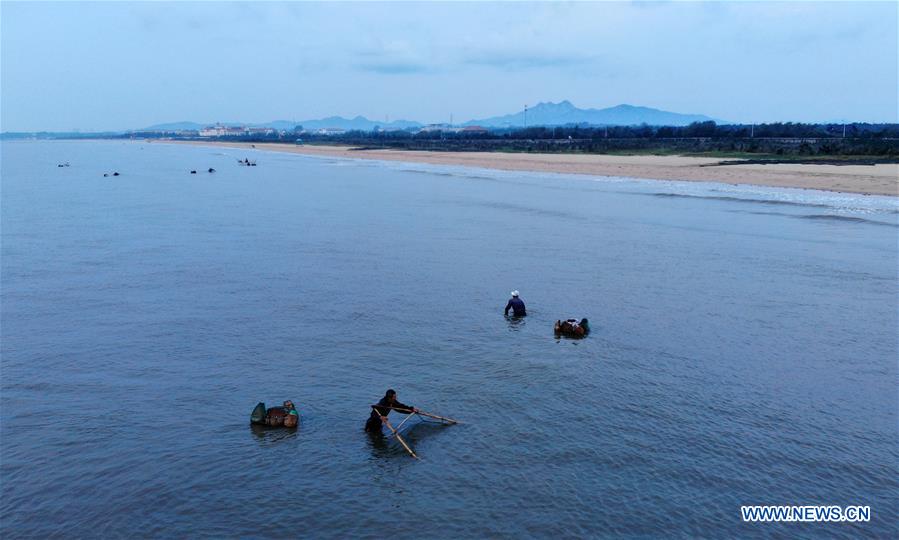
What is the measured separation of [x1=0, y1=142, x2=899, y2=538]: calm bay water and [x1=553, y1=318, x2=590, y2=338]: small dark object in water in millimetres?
546

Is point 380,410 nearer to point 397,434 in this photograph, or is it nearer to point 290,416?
point 397,434

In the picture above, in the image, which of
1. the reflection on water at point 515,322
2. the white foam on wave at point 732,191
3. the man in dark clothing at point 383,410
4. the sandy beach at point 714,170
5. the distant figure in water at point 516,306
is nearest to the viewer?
the man in dark clothing at point 383,410

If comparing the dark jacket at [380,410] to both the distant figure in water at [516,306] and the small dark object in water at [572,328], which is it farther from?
the distant figure in water at [516,306]

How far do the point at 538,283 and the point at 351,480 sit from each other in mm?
18331

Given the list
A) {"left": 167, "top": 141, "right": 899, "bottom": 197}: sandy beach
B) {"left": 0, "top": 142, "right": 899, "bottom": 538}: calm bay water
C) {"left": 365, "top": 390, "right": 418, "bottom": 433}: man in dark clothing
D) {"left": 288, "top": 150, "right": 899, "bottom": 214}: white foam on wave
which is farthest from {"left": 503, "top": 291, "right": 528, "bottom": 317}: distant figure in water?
{"left": 167, "top": 141, "right": 899, "bottom": 197}: sandy beach

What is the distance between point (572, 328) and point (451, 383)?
5818 mm

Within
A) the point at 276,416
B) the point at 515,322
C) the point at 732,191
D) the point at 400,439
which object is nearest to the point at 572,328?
the point at 515,322

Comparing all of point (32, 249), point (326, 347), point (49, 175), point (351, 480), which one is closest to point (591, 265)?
point (326, 347)

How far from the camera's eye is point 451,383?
20.3 m

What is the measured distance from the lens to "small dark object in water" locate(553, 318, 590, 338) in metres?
24.1

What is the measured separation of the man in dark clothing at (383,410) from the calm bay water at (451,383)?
15.0 inches

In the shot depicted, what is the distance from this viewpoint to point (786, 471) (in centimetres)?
1546

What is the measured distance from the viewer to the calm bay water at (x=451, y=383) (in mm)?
14375

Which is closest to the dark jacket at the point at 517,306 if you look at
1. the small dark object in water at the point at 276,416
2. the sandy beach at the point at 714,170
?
the small dark object in water at the point at 276,416
